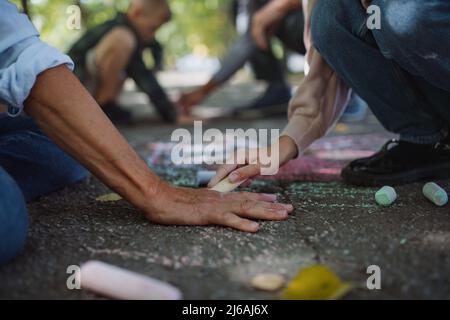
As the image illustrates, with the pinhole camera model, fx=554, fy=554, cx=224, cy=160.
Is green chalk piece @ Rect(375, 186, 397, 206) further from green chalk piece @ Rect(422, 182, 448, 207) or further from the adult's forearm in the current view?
the adult's forearm

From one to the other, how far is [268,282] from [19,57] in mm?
839

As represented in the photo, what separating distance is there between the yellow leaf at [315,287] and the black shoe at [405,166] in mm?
971

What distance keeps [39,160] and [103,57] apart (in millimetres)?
2618

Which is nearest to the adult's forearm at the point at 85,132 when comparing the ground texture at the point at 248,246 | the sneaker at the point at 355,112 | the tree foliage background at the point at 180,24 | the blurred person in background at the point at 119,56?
the ground texture at the point at 248,246

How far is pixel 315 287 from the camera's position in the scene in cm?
114

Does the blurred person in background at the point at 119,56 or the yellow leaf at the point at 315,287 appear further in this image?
the blurred person in background at the point at 119,56

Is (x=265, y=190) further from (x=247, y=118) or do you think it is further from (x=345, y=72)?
(x=247, y=118)

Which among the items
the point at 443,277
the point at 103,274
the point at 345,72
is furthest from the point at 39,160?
the point at 443,277

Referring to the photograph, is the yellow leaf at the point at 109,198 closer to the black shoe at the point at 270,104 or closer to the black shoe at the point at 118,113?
the black shoe at the point at 118,113

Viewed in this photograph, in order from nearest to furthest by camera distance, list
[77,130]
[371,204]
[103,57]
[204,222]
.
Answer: [77,130], [204,222], [371,204], [103,57]

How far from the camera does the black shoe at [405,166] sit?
2051 millimetres

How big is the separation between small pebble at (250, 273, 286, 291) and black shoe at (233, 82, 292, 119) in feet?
11.4

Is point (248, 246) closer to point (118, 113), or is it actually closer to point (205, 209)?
point (205, 209)

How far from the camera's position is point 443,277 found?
119 centimetres
